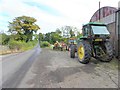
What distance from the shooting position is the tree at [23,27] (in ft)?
152

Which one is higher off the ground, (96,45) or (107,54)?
(96,45)

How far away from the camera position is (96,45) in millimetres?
10656

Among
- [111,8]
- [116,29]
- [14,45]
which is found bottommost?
[14,45]

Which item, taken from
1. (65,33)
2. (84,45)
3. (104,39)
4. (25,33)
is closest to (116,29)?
(104,39)

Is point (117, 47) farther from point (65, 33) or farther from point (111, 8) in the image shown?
point (65, 33)

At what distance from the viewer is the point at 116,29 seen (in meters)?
11.6

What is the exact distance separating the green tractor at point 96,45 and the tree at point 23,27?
36.3 metres

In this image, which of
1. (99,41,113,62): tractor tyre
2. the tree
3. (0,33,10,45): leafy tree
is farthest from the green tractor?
the tree

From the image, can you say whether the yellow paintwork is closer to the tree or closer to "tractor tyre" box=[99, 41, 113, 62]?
"tractor tyre" box=[99, 41, 113, 62]

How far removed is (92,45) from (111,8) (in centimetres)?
643

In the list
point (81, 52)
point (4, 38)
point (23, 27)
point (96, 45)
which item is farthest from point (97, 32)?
point (23, 27)

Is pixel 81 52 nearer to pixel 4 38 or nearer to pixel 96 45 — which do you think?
pixel 96 45

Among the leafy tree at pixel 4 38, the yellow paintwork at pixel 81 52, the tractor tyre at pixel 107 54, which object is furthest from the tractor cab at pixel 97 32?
the leafy tree at pixel 4 38

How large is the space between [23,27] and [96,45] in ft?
130
